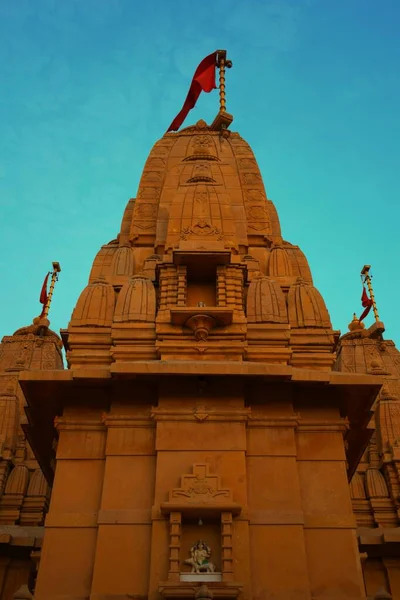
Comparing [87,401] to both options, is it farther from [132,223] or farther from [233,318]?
[132,223]

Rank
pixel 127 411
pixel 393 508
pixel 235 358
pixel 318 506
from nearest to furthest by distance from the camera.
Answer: pixel 318 506, pixel 127 411, pixel 235 358, pixel 393 508

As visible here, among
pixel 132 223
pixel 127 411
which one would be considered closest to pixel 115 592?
pixel 127 411

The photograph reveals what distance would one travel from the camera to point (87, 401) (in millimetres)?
14711

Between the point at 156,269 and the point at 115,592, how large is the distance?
7.99 m

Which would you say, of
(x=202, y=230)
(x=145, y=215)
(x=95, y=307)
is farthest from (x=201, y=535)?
(x=145, y=215)

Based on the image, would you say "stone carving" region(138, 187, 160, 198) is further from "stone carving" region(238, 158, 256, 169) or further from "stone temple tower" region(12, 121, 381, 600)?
"stone temple tower" region(12, 121, 381, 600)

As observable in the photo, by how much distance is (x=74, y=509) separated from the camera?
1338cm

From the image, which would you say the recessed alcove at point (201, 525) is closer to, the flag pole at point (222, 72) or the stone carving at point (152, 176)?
the stone carving at point (152, 176)

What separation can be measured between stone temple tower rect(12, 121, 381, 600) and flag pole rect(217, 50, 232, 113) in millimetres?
6230

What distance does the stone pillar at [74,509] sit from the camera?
12469mm

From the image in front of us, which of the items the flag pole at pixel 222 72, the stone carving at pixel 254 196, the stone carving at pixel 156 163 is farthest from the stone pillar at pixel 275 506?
the flag pole at pixel 222 72

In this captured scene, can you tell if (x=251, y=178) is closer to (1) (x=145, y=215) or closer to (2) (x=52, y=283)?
(1) (x=145, y=215)

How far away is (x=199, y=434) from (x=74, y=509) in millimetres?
2957

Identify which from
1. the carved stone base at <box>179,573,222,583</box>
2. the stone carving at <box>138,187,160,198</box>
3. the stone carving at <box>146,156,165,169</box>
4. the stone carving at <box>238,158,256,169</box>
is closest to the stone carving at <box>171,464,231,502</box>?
the carved stone base at <box>179,573,222,583</box>
